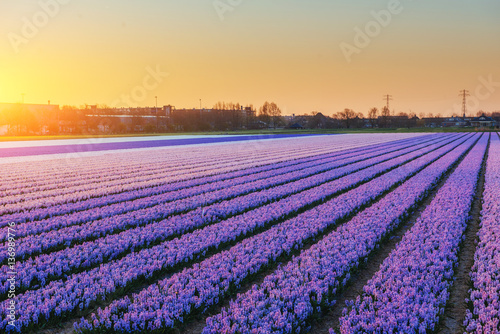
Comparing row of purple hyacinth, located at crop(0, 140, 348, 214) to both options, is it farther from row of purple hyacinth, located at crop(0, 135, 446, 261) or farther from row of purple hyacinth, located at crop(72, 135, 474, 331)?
row of purple hyacinth, located at crop(72, 135, 474, 331)

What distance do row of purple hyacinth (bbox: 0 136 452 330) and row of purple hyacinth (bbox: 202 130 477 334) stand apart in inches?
24.5

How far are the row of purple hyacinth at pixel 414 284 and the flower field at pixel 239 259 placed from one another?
0.02 metres

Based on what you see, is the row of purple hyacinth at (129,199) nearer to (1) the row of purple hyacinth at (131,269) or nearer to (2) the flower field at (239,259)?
(2) the flower field at (239,259)

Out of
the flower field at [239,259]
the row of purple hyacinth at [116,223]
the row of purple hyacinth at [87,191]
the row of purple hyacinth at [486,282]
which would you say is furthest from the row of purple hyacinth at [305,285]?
the row of purple hyacinth at [87,191]

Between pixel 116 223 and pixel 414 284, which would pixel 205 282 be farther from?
pixel 116 223

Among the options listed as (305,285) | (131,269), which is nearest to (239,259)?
(305,285)

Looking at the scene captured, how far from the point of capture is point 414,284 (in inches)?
219

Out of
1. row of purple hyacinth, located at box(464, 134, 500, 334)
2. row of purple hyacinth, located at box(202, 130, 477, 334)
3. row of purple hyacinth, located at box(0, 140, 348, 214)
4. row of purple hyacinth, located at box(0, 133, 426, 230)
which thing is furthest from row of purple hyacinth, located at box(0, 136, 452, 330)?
row of purple hyacinth, located at box(0, 140, 348, 214)

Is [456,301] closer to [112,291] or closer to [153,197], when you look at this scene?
[112,291]

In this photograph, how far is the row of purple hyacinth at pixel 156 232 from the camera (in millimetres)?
6230

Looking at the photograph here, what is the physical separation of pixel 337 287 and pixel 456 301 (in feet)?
5.40

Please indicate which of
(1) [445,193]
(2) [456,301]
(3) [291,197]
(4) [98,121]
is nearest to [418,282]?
(2) [456,301]

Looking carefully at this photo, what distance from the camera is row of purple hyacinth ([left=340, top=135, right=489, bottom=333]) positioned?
15.1 ft

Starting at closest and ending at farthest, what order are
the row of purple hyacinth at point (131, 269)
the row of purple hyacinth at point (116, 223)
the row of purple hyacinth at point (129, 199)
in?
the row of purple hyacinth at point (131, 269), the row of purple hyacinth at point (116, 223), the row of purple hyacinth at point (129, 199)
